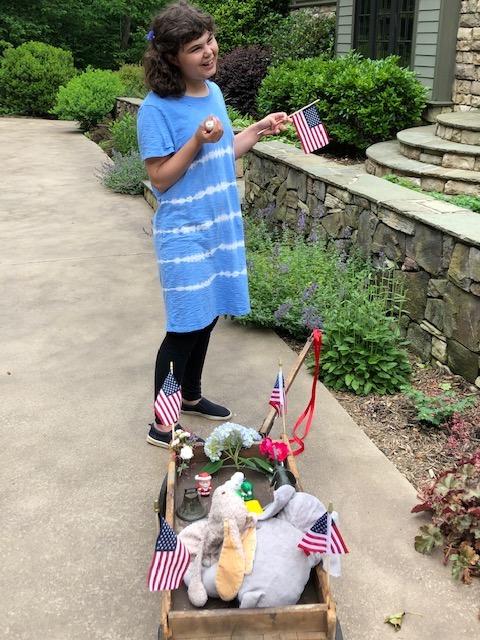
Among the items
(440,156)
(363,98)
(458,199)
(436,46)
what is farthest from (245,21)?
(458,199)

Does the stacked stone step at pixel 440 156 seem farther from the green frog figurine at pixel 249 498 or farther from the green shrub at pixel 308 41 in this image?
the green shrub at pixel 308 41

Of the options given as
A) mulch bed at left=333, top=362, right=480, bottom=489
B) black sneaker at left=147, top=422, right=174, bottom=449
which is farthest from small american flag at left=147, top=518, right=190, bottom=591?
mulch bed at left=333, top=362, right=480, bottom=489

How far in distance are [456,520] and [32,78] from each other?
17609mm

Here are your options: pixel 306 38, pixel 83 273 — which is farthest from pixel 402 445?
pixel 306 38

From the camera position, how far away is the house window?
7852 mm

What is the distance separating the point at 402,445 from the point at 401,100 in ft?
15.5

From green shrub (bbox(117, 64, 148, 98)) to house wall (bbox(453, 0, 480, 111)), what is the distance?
7.23 m

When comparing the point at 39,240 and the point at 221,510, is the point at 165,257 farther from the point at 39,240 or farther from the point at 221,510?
the point at 39,240

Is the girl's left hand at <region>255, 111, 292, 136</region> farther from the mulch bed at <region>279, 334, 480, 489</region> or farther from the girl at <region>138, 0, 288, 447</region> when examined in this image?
the mulch bed at <region>279, 334, 480, 489</region>

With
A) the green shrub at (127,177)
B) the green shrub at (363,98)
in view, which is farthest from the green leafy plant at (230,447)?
the green shrub at (127,177)

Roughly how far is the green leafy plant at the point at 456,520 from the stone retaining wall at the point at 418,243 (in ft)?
3.17

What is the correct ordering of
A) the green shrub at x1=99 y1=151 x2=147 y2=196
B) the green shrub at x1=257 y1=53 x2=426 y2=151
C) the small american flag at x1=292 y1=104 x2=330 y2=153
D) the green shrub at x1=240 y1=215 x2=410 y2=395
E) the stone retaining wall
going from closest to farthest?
1. the small american flag at x1=292 y1=104 x2=330 y2=153
2. the stone retaining wall
3. the green shrub at x1=240 y1=215 x2=410 y2=395
4. the green shrub at x1=257 y1=53 x2=426 y2=151
5. the green shrub at x1=99 y1=151 x2=147 y2=196

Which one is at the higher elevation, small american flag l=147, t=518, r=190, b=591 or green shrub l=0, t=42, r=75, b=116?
small american flag l=147, t=518, r=190, b=591

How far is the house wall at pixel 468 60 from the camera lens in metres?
6.93
